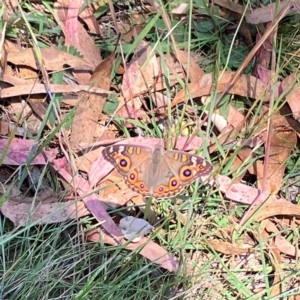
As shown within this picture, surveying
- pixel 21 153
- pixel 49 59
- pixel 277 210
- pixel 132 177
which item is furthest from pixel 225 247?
pixel 49 59

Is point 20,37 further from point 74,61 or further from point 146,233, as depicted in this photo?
point 146,233

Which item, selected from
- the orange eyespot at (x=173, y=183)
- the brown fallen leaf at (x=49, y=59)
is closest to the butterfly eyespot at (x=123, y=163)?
the orange eyespot at (x=173, y=183)

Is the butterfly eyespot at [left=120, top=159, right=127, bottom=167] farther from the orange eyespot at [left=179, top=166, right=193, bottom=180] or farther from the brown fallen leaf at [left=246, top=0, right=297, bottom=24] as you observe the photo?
the brown fallen leaf at [left=246, top=0, right=297, bottom=24]

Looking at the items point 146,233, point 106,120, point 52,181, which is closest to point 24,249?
point 52,181

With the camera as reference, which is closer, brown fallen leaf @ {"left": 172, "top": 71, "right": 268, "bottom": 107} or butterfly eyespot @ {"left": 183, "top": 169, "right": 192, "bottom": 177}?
butterfly eyespot @ {"left": 183, "top": 169, "right": 192, "bottom": 177}

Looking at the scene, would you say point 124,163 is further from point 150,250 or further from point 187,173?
point 150,250

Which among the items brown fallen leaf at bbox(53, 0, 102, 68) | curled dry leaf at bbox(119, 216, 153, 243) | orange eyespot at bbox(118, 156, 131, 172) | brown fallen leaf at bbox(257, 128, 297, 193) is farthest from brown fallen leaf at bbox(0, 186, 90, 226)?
brown fallen leaf at bbox(257, 128, 297, 193)
